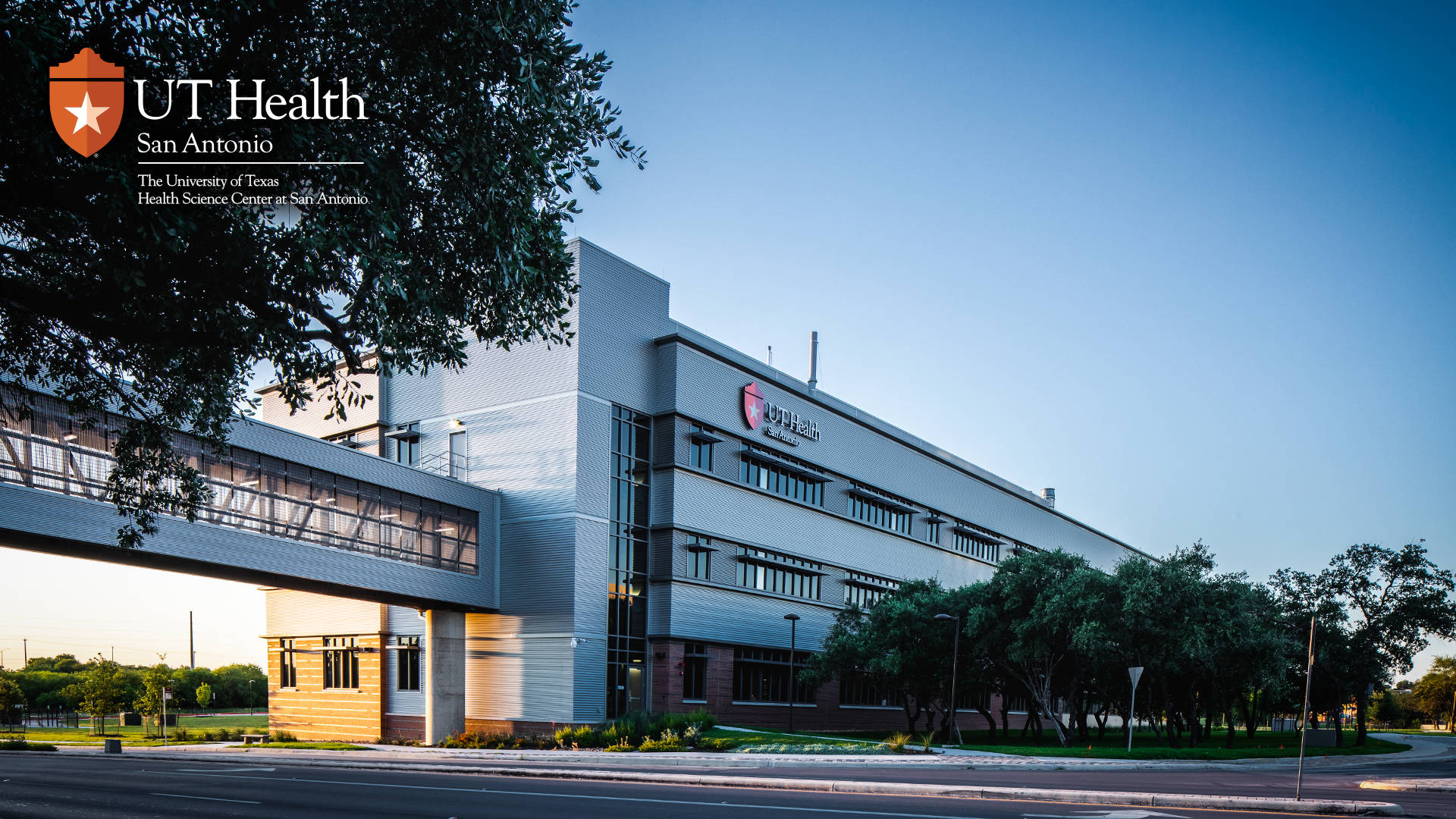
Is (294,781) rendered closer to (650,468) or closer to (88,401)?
(88,401)

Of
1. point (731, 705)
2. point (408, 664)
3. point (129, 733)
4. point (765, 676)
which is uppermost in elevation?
point (408, 664)

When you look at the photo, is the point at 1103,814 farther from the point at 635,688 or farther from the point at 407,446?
the point at 407,446

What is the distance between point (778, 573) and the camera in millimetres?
48000

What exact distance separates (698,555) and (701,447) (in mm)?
4559

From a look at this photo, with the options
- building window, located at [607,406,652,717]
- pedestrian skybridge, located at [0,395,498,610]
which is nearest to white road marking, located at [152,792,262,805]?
pedestrian skybridge, located at [0,395,498,610]

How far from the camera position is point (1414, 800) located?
725 inches

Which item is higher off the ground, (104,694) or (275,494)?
(275,494)

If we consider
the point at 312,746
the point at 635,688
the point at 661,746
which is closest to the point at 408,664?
the point at 312,746

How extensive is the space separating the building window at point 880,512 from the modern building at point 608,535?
7.33 ft

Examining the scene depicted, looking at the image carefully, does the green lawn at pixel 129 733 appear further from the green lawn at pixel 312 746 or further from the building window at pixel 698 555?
the building window at pixel 698 555

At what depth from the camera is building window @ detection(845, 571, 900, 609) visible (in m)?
53.0

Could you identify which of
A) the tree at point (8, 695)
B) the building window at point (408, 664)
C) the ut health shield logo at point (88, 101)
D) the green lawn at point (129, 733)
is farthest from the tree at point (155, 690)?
the ut health shield logo at point (88, 101)

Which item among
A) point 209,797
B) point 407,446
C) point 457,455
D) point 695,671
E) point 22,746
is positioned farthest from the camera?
point 407,446

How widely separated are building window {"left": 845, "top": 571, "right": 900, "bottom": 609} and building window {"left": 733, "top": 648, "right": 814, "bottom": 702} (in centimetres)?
498
